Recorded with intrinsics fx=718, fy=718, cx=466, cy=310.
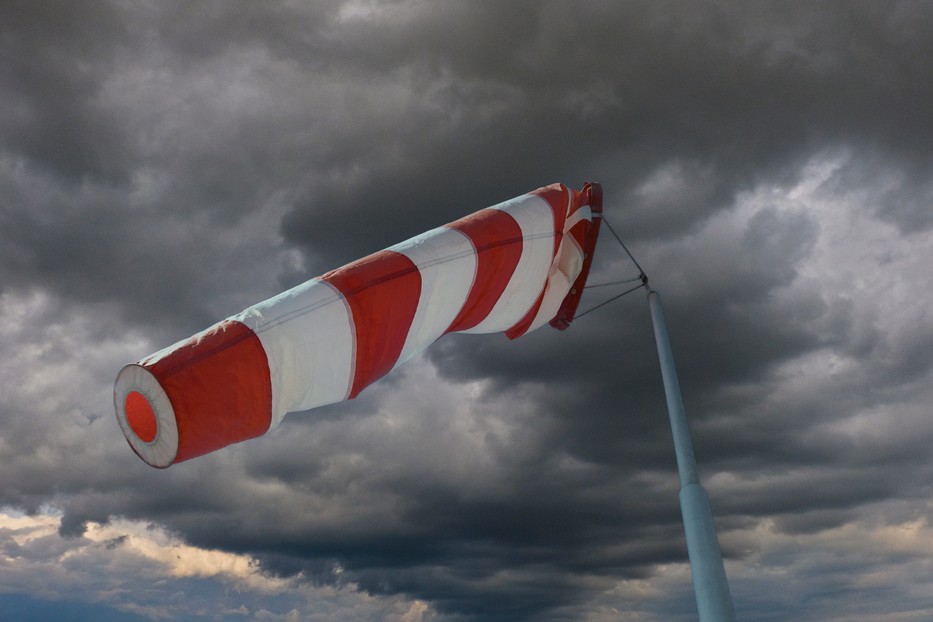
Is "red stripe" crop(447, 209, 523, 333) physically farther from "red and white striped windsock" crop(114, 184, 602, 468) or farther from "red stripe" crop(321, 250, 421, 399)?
"red stripe" crop(321, 250, 421, 399)

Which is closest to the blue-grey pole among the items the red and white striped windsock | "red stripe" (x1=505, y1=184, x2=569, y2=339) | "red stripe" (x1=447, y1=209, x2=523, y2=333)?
"red stripe" (x1=447, y1=209, x2=523, y2=333)

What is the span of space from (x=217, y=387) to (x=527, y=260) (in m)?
5.61

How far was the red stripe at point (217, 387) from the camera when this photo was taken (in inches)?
252

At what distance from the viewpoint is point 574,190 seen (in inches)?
481

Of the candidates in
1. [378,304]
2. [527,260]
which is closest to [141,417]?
[378,304]

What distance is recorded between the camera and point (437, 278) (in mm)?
9125

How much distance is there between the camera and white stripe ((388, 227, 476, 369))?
892cm

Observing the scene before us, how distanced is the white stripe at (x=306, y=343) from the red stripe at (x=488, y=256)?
2570 millimetres

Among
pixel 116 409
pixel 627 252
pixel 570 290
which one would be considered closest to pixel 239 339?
pixel 116 409

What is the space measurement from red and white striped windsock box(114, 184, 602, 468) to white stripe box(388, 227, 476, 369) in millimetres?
19

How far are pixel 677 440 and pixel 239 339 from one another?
16.4 feet

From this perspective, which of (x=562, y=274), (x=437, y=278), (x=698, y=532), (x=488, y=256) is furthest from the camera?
(x=562, y=274)

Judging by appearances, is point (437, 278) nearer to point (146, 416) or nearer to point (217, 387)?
point (217, 387)

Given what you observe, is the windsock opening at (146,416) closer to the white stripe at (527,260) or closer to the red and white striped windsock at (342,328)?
the red and white striped windsock at (342,328)
